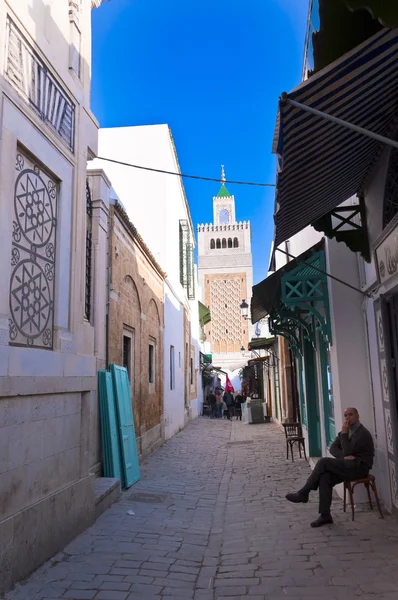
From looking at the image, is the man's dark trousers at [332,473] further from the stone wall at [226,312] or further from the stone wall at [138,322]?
the stone wall at [226,312]

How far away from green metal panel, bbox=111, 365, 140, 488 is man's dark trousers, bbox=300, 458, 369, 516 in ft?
11.4

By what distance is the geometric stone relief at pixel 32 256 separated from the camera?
4301mm

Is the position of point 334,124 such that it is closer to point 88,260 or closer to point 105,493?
point 88,260

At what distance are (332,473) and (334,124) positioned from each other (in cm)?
351

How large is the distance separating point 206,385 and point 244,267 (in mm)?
27207

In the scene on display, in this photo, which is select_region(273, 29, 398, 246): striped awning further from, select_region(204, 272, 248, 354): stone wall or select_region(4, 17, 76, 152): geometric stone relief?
select_region(204, 272, 248, 354): stone wall

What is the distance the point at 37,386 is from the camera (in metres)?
4.43

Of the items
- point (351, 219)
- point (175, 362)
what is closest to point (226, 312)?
point (175, 362)

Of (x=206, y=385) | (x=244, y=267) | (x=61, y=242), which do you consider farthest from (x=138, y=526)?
(x=244, y=267)

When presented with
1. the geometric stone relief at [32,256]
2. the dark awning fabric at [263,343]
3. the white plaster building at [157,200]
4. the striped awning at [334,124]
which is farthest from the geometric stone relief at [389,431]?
the dark awning fabric at [263,343]

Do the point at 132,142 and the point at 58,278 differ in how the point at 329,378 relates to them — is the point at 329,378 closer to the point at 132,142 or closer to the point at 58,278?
the point at 58,278

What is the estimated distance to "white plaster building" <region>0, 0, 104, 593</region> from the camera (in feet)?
13.3

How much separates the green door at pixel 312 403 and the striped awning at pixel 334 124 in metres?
5.26

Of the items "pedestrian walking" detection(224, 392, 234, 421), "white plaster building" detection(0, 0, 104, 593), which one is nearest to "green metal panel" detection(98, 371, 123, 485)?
"white plaster building" detection(0, 0, 104, 593)
